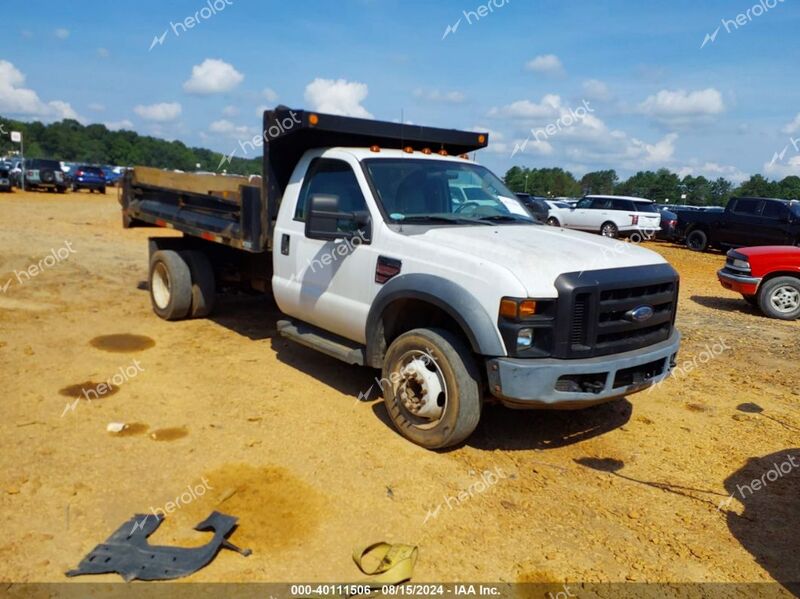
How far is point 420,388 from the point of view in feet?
14.6

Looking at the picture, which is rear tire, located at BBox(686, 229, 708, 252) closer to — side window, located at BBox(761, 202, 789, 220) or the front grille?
side window, located at BBox(761, 202, 789, 220)

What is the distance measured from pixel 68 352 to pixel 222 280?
2.04 m

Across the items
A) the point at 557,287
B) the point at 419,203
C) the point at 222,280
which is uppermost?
the point at 419,203

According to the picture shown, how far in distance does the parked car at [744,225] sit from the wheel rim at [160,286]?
16.0m

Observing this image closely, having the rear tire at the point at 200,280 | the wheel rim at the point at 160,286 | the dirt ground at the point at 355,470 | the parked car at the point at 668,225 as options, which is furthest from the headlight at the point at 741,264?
the parked car at the point at 668,225

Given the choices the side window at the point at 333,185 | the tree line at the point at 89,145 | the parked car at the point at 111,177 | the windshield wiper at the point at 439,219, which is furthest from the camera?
the tree line at the point at 89,145

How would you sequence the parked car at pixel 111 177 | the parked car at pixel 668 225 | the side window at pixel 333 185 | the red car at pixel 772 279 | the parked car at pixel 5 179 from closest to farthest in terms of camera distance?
the side window at pixel 333 185, the red car at pixel 772 279, the parked car at pixel 668 225, the parked car at pixel 5 179, the parked car at pixel 111 177

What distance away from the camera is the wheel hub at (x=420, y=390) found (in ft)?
14.2

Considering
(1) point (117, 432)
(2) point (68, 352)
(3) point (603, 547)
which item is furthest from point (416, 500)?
(2) point (68, 352)

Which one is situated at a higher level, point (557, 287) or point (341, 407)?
point (557, 287)

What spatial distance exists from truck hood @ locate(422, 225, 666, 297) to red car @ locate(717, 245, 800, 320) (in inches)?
239

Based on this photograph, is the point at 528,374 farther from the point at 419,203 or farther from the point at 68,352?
the point at 68,352

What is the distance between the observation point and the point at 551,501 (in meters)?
3.88

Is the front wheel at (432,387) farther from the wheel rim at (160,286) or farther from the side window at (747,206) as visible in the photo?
the side window at (747,206)
